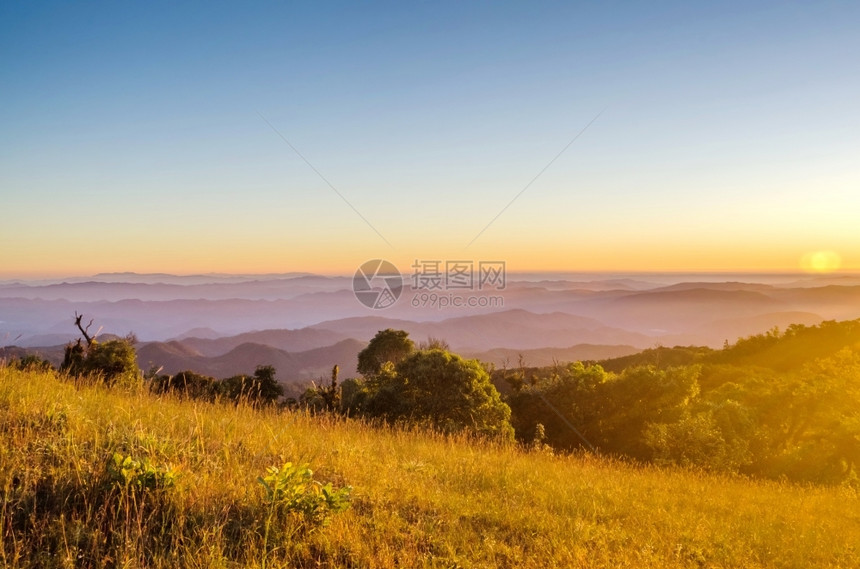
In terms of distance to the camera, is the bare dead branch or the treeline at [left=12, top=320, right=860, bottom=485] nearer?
the treeline at [left=12, top=320, right=860, bottom=485]

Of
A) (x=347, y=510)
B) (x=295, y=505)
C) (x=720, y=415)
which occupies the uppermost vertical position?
(x=295, y=505)

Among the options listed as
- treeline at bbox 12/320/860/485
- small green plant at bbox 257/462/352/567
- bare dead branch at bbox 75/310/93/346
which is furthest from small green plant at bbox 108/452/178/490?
bare dead branch at bbox 75/310/93/346

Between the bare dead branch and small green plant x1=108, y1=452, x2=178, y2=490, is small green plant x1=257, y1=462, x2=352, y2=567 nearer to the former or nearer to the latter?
small green plant x1=108, y1=452, x2=178, y2=490

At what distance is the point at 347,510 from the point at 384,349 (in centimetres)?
3417

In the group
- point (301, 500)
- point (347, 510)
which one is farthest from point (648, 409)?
point (301, 500)

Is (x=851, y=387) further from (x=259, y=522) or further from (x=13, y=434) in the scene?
(x=13, y=434)

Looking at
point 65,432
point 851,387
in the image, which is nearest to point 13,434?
point 65,432

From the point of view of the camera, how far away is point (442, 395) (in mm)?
17984

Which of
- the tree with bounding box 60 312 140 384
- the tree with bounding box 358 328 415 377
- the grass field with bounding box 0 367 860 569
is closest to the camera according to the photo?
the grass field with bounding box 0 367 860 569

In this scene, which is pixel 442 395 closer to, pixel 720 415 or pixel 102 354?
pixel 720 415

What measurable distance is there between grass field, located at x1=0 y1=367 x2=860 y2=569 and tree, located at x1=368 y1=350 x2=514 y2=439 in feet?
28.1

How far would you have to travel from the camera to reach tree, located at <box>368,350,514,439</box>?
17.5 metres

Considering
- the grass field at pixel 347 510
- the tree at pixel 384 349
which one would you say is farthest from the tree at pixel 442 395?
the tree at pixel 384 349

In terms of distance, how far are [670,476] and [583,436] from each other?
11.5 meters
